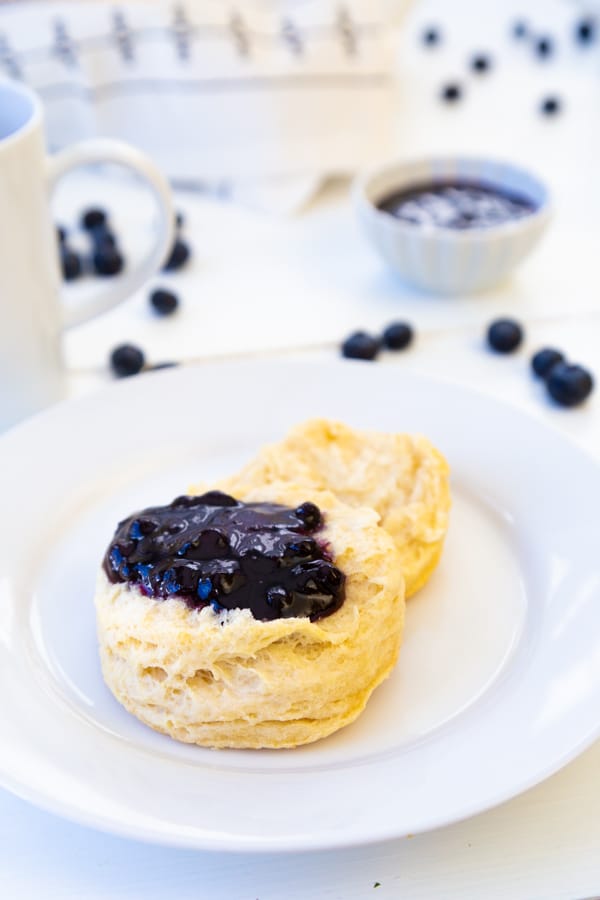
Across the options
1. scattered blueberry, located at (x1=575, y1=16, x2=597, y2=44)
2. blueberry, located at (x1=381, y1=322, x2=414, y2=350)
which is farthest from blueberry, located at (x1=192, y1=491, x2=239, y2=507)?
scattered blueberry, located at (x1=575, y1=16, x2=597, y2=44)

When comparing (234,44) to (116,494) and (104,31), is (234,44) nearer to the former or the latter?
(104,31)

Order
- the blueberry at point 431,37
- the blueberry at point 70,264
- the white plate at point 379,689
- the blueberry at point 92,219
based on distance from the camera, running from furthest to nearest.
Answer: the blueberry at point 431,37
the blueberry at point 92,219
the blueberry at point 70,264
the white plate at point 379,689

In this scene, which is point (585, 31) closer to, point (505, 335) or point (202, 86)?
point (202, 86)

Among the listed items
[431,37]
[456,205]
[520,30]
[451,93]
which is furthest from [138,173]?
[520,30]

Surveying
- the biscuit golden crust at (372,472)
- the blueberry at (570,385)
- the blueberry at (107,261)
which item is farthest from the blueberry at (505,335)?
the blueberry at (107,261)

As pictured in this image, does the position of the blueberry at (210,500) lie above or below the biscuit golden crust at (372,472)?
above

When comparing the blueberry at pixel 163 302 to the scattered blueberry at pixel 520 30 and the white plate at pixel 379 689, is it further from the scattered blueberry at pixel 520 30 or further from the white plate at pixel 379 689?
the scattered blueberry at pixel 520 30
